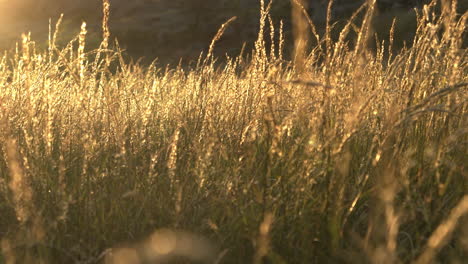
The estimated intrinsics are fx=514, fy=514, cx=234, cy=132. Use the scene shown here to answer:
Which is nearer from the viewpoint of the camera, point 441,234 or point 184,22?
point 441,234

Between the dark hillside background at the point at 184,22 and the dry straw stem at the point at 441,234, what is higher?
the dry straw stem at the point at 441,234

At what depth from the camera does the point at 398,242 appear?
1665mm

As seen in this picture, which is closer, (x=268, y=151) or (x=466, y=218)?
(x=268, y=151)

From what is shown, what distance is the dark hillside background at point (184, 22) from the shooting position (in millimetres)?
20609

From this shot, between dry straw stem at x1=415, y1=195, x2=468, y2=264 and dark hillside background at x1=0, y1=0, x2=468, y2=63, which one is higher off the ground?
dry straw stem at x1=415, y1=195, x2=468, y2=264

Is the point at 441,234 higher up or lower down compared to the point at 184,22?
higher up

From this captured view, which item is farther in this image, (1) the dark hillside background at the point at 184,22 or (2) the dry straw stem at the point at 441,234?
(1) the dark hillside background at the point at 184,22

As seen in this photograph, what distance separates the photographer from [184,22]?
86.9 feet

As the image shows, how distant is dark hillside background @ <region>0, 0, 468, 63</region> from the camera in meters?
20.6

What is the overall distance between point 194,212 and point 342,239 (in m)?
0.51

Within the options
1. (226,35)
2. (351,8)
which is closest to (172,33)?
(226,35)

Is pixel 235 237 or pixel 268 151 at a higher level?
pixel 268 151

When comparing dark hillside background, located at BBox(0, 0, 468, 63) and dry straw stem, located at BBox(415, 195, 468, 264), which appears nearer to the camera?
dry straw stem, located at BBox(415, 195, 468, 264)

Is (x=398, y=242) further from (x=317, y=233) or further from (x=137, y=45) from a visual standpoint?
(x=137, y=45)
